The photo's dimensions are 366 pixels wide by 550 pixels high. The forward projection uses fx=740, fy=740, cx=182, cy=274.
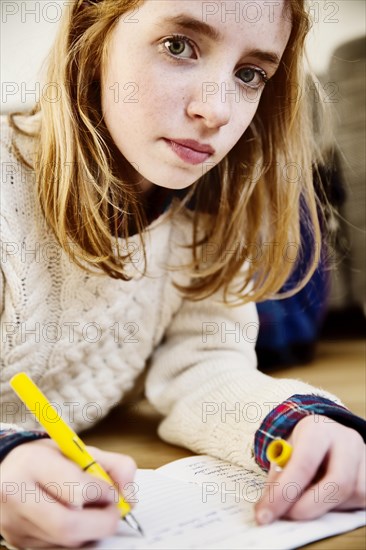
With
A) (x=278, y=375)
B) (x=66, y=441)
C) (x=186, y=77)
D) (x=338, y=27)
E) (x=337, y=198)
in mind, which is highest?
(x=338, y=27)

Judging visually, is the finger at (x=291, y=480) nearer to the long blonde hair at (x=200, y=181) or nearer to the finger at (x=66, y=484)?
the finger at (x=66, y=484)

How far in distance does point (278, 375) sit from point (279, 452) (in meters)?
0.48

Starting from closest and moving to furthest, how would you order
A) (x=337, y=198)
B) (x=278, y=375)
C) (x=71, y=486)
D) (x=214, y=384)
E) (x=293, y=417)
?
(x=71, y=486), (x=293, y=417), (x=214, y=384), (x=278, y=375), (x=337, y=198)

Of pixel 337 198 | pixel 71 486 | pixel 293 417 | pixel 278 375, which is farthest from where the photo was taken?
pixel 337 198

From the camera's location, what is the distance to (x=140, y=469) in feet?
2.01

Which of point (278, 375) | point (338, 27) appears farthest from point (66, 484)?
point (338, 27)

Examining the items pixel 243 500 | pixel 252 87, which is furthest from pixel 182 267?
pixel 243 500

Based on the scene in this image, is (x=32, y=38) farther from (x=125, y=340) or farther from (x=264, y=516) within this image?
(x=264, y=516)

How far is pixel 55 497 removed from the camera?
1.50 ft

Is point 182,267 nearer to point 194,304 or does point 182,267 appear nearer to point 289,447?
point 194,304

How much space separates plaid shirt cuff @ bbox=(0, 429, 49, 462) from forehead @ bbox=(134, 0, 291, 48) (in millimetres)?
326

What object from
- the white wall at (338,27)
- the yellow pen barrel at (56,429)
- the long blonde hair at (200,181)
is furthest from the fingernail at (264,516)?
the white wall at (338,27)

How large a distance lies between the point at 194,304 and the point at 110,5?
0.35 metres

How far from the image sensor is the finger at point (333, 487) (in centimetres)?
49
